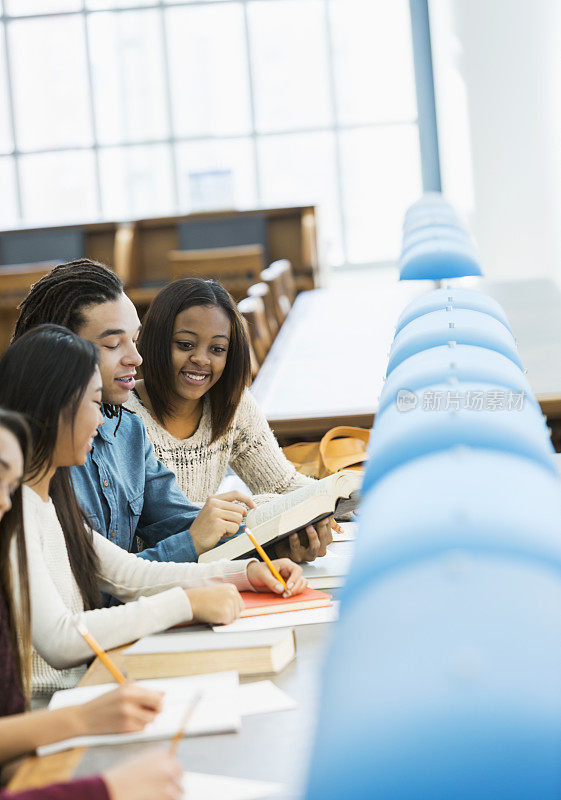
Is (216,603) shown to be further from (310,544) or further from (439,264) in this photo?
(439,264)

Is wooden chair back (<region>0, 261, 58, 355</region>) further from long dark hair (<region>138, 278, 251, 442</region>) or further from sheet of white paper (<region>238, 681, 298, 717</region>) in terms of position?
sheet of white paper (<region>238, 681, 298, 717</region>)

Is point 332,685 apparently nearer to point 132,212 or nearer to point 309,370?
point 309,370

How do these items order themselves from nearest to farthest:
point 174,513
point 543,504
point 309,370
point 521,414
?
point 543,504
point 521,414
point 174,513
point 309,370

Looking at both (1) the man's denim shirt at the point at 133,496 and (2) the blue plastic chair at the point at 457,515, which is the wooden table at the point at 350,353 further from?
(2) the blue plastic chair at the point at 457,515

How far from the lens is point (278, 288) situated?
5.95m

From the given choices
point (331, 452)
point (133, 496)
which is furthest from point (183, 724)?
point (331, 452)

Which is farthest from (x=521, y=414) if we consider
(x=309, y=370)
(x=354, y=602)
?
(x=309, y=370)

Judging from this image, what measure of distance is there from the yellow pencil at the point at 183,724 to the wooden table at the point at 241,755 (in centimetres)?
1

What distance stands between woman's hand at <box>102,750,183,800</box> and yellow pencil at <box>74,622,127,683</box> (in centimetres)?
31

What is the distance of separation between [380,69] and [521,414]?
1074 centimetres

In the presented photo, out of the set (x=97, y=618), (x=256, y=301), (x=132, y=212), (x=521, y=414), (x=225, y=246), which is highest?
(x=132, y=212)

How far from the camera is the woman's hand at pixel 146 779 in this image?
3.09 feet

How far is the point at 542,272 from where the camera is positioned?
23.3 ft

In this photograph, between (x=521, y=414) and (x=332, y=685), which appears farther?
(x=521, y=414)
